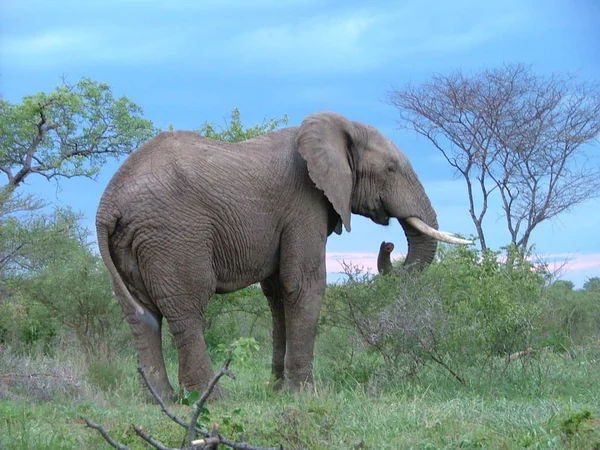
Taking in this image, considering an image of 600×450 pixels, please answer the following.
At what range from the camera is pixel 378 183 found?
9609 mm

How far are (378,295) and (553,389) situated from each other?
195 centimetres

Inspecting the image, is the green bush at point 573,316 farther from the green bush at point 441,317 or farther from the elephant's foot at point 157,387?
the elephant's foot at point 157,387

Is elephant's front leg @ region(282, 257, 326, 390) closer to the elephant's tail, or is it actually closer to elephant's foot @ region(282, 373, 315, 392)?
elephant's foot @ region(282, 373, 315, 392)

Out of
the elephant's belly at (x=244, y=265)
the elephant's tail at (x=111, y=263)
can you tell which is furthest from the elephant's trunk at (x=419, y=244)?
the elephant's tail at (x=111, y=263)

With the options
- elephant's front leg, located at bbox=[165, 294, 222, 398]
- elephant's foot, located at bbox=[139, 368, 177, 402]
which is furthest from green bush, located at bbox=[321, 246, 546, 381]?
elephant's foot, located at bbox=[139, 368, 177, 402]

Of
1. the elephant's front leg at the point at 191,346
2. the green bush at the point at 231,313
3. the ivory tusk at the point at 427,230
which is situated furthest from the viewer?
the green bush at the point at 231,313

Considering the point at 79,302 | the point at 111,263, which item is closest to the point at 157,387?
the point at 111,263

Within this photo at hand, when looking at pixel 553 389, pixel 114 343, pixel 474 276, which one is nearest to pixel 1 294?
pixel 114 343

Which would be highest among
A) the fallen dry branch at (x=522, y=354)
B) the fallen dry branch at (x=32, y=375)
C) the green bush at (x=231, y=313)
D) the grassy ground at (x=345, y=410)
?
the green bush at (x=231, y=313)

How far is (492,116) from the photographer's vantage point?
2450 cm

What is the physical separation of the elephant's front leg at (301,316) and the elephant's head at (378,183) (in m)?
0.68

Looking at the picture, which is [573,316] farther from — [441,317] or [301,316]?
[301,316]

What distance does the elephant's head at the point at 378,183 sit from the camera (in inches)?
365

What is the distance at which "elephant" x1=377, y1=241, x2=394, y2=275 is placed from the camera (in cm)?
988
